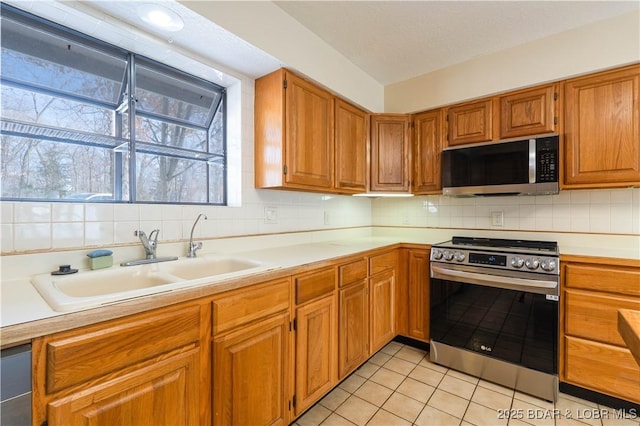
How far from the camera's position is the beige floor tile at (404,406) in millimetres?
1718

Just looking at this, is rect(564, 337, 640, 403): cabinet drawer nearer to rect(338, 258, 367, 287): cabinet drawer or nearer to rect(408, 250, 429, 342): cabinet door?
rect(408, 250, 429, 342): cabinet door

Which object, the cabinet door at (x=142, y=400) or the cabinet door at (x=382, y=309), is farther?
the cabinet door at (x=382, y=309)

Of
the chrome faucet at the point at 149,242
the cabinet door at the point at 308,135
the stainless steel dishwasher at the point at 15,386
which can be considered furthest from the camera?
the cabinet door at the point at 308,135

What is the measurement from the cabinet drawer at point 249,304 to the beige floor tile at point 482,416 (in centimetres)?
129

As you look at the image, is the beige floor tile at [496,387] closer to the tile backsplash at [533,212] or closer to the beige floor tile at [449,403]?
the beige floor tile at [449,403]

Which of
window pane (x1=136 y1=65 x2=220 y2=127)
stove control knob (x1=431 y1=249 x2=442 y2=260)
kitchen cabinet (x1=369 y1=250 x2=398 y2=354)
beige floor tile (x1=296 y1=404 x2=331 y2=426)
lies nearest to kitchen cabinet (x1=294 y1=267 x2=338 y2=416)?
beige floor tile (x1=296 y1=404 x2=331 y2=426)

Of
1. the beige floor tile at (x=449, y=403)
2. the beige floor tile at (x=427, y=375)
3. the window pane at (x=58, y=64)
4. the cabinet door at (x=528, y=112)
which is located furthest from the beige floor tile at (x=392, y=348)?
the window pane at (x=58, y=64)

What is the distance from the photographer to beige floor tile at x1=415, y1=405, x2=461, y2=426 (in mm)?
1652

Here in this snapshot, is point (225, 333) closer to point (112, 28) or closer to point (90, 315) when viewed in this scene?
point (90, 315)

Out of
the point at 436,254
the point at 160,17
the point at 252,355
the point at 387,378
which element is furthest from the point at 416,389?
the point at 160,17

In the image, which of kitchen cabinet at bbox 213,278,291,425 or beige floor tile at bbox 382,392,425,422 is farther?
beige floor tile at bbox 382,392,425,422

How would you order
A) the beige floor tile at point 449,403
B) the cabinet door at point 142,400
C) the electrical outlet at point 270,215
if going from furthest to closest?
the electrical outlet at point 270,215
the beige floor tile at point 449,403
the cabinet door at point 142,400

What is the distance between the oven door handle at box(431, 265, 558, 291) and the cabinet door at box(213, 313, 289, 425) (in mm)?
1352

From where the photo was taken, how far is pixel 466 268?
2.15 meters
